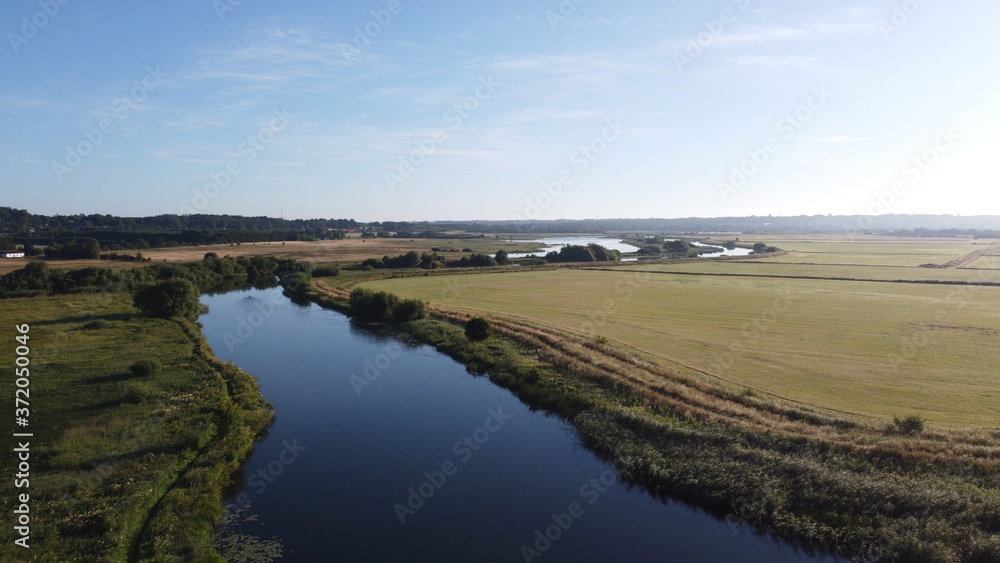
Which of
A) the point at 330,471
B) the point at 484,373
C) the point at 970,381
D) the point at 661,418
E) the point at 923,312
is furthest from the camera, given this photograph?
the point at 923,312

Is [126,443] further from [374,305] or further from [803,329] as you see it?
[803,329]

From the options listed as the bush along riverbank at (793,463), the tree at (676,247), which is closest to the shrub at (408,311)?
the bush along riverbank at (793,463)

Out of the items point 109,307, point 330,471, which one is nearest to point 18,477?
point 330,471

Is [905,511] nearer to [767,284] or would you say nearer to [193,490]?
[193,490]

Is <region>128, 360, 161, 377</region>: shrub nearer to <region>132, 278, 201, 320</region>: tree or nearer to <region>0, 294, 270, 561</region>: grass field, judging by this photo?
<region>0, 294, 270, 561</region>: grass field

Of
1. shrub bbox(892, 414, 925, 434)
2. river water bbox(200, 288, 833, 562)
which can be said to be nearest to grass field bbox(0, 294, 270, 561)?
river water bbox(200, 288, 833, 562)

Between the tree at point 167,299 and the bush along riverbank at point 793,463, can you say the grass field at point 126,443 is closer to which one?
the tree at point 167,299
